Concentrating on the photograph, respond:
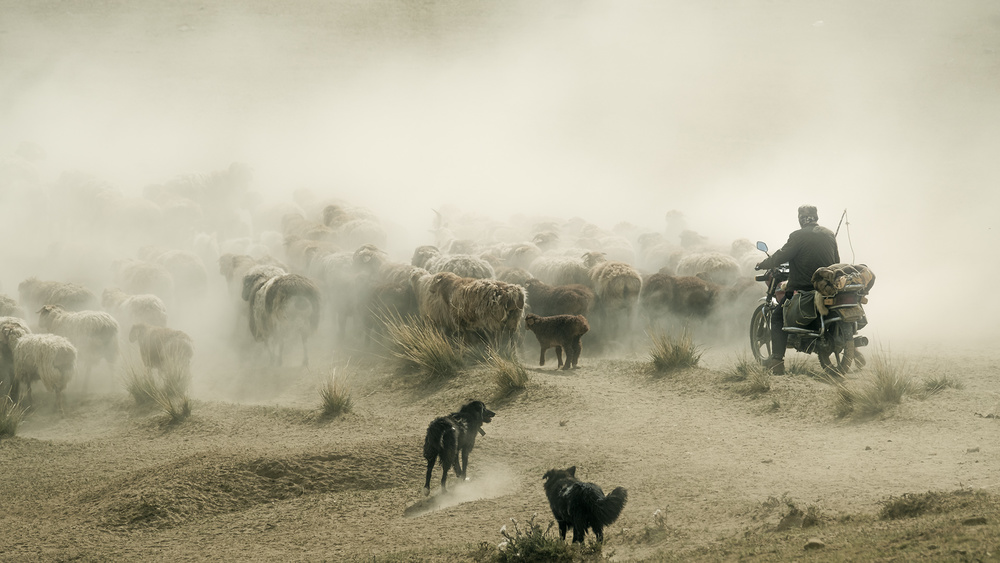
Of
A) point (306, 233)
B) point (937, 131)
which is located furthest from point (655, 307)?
point (937, 131)

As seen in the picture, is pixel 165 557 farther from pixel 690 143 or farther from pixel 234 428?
pixel 690 143

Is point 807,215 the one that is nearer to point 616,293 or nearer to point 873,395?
point 873,395

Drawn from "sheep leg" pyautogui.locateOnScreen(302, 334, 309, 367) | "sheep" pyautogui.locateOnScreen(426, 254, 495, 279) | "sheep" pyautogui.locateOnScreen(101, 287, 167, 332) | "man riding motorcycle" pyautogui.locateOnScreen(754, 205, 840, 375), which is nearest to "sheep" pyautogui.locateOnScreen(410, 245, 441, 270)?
"sheep" pyautogui.locateOnScreen(426, 254, 495, 279)

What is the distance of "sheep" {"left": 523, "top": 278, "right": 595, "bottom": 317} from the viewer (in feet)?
48.4

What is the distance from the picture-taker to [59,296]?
620 inches

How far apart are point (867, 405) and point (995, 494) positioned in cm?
366

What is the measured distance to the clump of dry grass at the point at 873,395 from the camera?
8914mm

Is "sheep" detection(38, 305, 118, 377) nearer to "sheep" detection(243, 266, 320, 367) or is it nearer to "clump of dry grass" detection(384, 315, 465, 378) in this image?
"sheep" detection(243, 266, 320, 367)

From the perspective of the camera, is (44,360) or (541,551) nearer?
(541,551)

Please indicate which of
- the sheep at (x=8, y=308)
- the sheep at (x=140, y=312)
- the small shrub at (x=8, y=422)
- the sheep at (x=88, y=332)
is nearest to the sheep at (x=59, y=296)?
the sheep at (x=140, y=312)

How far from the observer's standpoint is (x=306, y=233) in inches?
852

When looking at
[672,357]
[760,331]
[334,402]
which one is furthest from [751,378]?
[334,402]

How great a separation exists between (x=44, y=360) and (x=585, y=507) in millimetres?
10240

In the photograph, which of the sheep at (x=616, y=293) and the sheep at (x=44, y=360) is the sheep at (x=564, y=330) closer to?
the sheep at (x=616, y=293)
